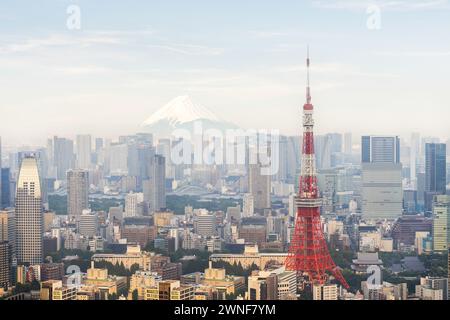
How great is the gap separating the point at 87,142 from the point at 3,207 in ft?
3.72

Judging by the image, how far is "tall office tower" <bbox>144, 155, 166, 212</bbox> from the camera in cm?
517

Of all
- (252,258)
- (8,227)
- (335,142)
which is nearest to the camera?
(335,142)

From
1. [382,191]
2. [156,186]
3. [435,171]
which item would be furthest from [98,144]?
[435,171]

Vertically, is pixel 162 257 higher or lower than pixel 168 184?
lower

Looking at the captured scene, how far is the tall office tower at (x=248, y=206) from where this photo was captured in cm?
528

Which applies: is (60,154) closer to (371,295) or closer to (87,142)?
(87,142)

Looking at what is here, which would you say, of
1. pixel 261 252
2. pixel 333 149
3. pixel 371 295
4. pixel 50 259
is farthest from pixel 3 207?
pixel 371 295

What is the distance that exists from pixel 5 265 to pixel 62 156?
88cm

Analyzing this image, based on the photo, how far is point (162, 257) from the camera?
5.25 metres

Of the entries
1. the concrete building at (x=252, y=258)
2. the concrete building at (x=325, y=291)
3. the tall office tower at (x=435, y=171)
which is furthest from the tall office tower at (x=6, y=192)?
the tall office tower at (x=435, y=171)

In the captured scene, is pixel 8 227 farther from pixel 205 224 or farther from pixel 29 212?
pixel 205 224

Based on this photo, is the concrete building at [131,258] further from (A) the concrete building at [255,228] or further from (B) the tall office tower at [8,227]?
(A) the concrete building at [255,228]

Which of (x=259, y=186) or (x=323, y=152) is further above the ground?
(x=323, y=152)

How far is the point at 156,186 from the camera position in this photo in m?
5.52
